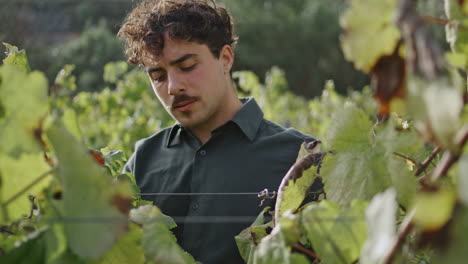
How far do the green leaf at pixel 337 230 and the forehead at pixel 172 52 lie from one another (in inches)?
55.3

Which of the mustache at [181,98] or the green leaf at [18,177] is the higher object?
the green leaf at [18,177]

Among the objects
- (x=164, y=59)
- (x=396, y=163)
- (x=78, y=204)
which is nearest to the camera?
(x=78, y=204)

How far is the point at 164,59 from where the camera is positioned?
2.16 meters

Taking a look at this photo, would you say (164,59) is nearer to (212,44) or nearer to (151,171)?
(212,44)

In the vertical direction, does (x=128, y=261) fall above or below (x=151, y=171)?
above

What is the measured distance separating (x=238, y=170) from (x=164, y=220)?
1091 mm

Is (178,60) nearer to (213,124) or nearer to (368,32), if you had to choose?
(213,124)

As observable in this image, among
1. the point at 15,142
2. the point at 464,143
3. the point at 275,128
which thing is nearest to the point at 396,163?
the point at 464,143

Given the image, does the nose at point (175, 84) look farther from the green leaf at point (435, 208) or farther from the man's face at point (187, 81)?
the green leaf at point (435, 208)

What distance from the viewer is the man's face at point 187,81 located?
2.13 meters

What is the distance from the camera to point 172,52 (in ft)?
7.11

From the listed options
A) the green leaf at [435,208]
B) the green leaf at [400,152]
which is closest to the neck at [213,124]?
the green leaf at [400,152]

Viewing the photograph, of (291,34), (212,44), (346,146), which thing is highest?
(346,146)

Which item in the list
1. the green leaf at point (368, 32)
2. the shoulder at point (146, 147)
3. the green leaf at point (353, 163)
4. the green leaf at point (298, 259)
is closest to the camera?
the green leaf at point (368, 32)
